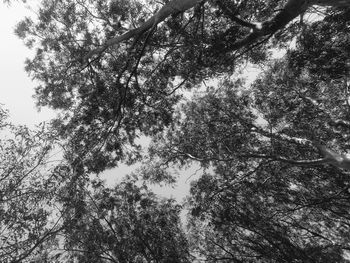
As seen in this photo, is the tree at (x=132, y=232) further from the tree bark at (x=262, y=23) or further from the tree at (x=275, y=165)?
the tree bark at (x=262, y=23)

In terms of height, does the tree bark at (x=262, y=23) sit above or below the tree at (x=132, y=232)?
above

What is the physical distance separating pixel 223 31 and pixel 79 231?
6550 mm

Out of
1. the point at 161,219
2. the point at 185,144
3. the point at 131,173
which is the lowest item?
the point at 161,219

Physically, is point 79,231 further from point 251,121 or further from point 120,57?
point 251,121

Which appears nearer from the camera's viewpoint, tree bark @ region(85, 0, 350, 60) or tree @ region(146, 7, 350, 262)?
tree bark @ region(85, 0, 350, 60)

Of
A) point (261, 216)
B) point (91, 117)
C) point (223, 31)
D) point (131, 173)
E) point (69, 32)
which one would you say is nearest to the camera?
point (223, 31)

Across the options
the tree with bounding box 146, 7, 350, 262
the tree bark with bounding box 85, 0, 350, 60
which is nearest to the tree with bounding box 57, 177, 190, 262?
the tree with bounding box 146, 7, 350, 262

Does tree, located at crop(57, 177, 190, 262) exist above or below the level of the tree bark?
below

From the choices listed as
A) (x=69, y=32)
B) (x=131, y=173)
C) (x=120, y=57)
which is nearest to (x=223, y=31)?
(x=120, y=57)

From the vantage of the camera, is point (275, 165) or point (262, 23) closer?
point (262, 23)

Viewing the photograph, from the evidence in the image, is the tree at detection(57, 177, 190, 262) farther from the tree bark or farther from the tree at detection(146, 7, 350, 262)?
the tree bark

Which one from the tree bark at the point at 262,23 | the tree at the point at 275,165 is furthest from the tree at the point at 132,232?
the tree bark at the point at 262,23

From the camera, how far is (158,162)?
10.8 meters

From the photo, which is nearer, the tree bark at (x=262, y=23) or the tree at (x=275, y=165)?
the tree bark at (x=262, y=23)
